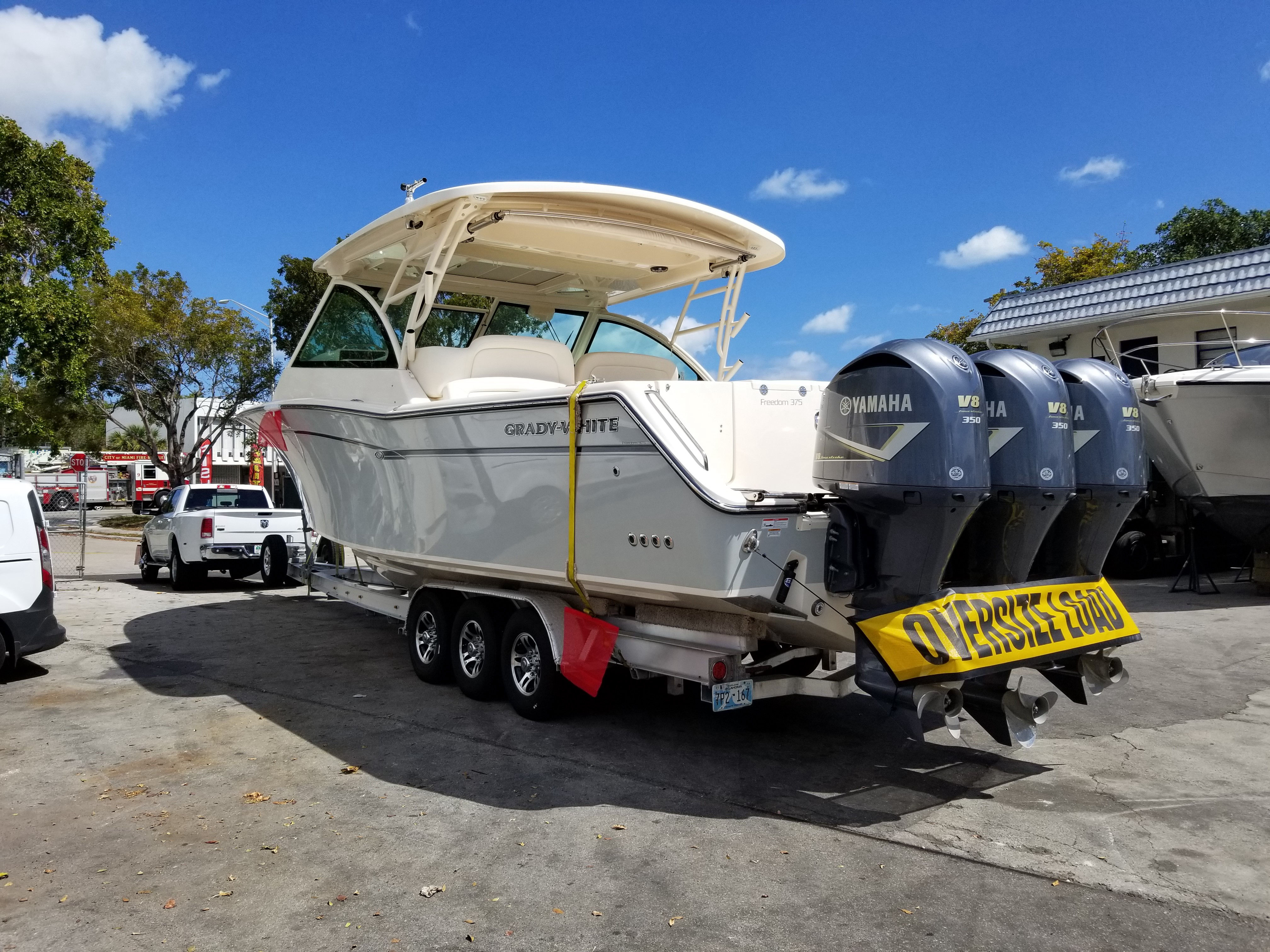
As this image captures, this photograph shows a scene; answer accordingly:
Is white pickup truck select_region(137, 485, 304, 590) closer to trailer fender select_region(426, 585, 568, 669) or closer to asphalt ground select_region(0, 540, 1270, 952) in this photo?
asphalt ground select_region(0, 540, 1270, 952)

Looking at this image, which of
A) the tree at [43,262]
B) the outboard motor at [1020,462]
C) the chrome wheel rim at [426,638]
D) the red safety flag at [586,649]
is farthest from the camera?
the tree at [43,262]

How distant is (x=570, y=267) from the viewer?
28.6 ft

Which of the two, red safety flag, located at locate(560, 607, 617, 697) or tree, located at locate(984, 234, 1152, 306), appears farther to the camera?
tree, located at locate(984, 234, 1152, 306)

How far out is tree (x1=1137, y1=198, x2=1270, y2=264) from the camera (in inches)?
1219

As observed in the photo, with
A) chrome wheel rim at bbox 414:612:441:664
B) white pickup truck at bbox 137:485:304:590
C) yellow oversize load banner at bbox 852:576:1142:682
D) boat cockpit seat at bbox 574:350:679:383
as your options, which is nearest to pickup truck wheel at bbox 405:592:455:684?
chrome wheel rim at bbox 414:612:441:664

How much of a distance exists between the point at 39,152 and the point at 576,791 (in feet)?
66.1

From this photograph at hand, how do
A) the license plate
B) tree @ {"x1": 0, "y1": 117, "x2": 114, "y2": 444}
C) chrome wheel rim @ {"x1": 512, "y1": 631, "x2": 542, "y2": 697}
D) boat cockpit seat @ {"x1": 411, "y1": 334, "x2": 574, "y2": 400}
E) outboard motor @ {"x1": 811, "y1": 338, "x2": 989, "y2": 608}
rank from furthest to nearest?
tree @ {"x1": 0, "y1": 117, "x2": 114, "y2": 444}, boat cockpit seat @ {"x1": 411, "y1": 334, "x2": 574, "y2": 400}, chrome wheel rim @ {"x1": 512, "y1": 631, "x2": 542, "y2": 697}, the license plate, outboard motor @ {"x1": 811, "y1": 338, "x2": 989, "y2": 608}

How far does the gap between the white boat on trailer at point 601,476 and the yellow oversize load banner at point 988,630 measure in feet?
0.05

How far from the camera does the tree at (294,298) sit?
81.1 feet

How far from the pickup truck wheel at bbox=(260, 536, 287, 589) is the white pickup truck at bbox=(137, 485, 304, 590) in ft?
0.04

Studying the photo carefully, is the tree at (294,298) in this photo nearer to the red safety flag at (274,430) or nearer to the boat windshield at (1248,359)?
the red safety flag at (274,430)

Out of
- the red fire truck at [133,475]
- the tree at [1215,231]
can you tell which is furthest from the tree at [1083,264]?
the red fire truck at [133,475]

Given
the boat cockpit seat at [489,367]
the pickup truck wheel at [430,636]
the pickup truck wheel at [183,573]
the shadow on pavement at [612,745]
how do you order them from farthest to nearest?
1. the pickup truck wheel at [183,573]
2. the pickup truck wheel at [430,636]
3. the boat cockpit seat at [489,367]
4. the shadow on pavement at [612,745]

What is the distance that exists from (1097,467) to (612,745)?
10.5ft
